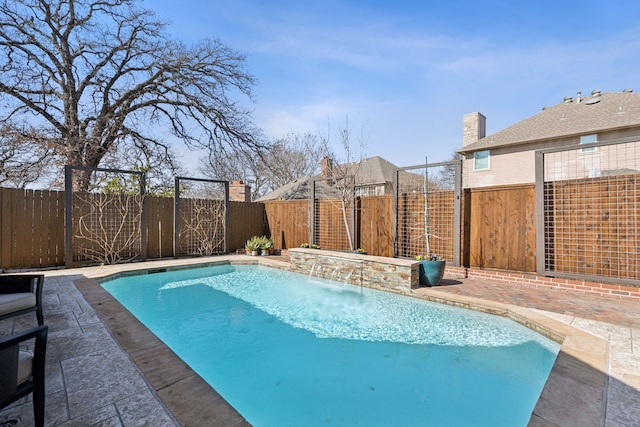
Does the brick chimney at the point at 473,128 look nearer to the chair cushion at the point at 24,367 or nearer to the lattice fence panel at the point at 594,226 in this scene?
the lattice fence panel at the point at 594,226

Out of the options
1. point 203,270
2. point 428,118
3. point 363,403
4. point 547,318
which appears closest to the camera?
point 363,403

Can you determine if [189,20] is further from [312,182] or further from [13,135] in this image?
[13,135]

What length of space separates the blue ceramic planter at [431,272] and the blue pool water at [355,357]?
0.67 metres

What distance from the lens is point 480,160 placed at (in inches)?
507

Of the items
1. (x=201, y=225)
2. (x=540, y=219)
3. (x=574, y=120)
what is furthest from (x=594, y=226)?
(x=201, y=225)

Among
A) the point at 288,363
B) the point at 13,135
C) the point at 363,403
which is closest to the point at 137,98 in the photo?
the point at 13,135

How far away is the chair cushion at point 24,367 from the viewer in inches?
63.2

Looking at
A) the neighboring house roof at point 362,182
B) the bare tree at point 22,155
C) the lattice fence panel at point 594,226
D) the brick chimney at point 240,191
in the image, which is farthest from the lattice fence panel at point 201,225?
the lattice fence panel at point 594,226

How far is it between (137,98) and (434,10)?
463 inches

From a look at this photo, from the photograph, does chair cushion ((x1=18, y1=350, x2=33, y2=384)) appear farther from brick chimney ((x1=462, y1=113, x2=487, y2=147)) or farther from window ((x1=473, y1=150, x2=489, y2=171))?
brick chimney ((x1=462, y1=113, x2=487, y2=147))

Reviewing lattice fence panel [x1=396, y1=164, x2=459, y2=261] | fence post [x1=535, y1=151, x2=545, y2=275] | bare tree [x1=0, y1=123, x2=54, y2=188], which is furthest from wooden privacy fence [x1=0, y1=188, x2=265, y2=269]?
fence post [x1=535, y1=151, x2=545, y2=275]

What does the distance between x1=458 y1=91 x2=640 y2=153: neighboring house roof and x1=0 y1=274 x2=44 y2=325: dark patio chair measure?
13783mm

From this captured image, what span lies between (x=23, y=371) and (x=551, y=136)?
1390 cm

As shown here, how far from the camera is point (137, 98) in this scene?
12.7 meters
